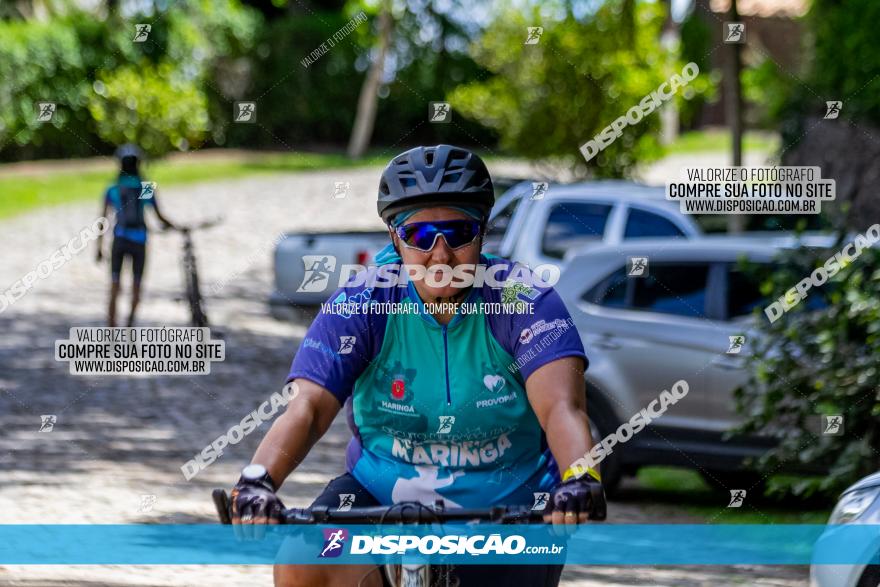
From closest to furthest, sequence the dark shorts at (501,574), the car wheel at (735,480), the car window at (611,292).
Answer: the dark shorts at (501,574) < the car window at (611,292) < the car wheel at (735,480)

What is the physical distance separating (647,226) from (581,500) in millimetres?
10760

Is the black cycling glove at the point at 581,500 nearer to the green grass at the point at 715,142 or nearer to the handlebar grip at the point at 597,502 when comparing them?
the handlebar grip at the point at 597,502

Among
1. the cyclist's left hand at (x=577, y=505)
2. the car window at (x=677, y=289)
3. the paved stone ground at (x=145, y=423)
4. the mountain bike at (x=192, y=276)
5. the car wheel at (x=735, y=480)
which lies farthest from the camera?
the mountain bike at (x=192, y=276)

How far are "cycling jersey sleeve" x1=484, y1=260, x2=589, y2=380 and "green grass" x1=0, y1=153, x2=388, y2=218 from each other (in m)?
25.2

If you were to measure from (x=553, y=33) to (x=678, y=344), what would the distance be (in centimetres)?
1388

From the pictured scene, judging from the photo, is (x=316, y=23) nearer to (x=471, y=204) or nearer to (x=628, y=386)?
(x=628, y=386)

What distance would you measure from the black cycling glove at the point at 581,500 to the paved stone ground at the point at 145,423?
4023 mm

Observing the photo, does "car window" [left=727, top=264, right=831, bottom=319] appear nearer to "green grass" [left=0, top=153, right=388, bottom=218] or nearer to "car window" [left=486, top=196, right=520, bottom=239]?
"car window" [left=486, top=196, right=520, bottom=239]

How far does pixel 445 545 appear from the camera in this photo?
368 centimetres

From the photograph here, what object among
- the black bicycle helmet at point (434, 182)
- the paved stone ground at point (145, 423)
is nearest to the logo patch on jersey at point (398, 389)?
the black bicycle helmet at point (434, 182)

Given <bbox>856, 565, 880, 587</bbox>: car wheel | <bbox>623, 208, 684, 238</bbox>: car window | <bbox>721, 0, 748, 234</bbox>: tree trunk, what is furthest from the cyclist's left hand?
<bbox>721, 0, 748, 234</bbox>: tree trunk

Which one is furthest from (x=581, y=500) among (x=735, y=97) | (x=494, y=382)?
(x=735, y=97)

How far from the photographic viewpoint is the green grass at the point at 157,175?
30.5 metres

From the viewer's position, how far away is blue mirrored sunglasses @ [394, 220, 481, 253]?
13.4 ft
